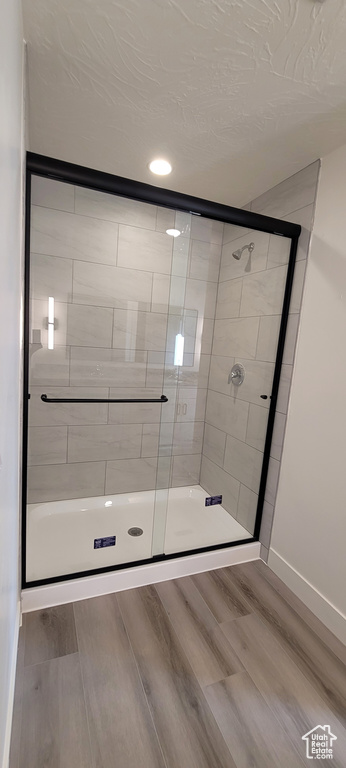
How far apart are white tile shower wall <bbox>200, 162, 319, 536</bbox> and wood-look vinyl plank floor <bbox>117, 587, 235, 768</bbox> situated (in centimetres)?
83

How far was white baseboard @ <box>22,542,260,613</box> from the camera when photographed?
4.91 ft

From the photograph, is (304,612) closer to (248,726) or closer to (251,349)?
(248,726)

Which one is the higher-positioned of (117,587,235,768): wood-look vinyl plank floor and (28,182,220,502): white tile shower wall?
(28,182,220,502): white tile shower wall

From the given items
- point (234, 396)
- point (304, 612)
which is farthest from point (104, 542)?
point (234, 396)

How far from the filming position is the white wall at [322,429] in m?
1.48

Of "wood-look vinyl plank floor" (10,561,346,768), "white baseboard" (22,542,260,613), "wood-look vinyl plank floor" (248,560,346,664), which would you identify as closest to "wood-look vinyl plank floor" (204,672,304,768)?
"wood-look vinyl plank floor" (10,561,346,768)

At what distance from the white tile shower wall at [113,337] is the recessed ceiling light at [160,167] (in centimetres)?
23

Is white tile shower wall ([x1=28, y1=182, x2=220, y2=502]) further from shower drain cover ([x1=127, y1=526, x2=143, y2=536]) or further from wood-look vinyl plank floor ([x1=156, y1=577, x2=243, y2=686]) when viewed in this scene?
wood-look vinyl plank floor ([x1=156, y1=577, x2=243, y2=686])

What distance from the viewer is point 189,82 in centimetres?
120

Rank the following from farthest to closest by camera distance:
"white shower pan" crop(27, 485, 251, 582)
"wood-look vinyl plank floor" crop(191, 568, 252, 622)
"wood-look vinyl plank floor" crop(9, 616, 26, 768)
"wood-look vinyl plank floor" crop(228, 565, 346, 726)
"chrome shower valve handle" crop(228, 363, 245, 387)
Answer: "chrome shower valve handle" crop(228, 363, 245, 387) < "white shower pan" crop(27, 485, 251, 582) < "wood-look vinyl plank floor" crop(191, 568, 252, 622) < "wood-look vinyl plank floor" crop(228, 565, 346, 726) < "wood-look vinyl plank floor" crop(9, 616, 26, 768)

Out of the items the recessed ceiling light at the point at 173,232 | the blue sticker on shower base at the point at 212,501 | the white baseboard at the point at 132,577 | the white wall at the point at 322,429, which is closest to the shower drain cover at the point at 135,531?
the white baseboard at the point at 132,577

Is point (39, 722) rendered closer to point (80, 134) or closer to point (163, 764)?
point (163, 764)

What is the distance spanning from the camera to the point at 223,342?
2.39 meters
